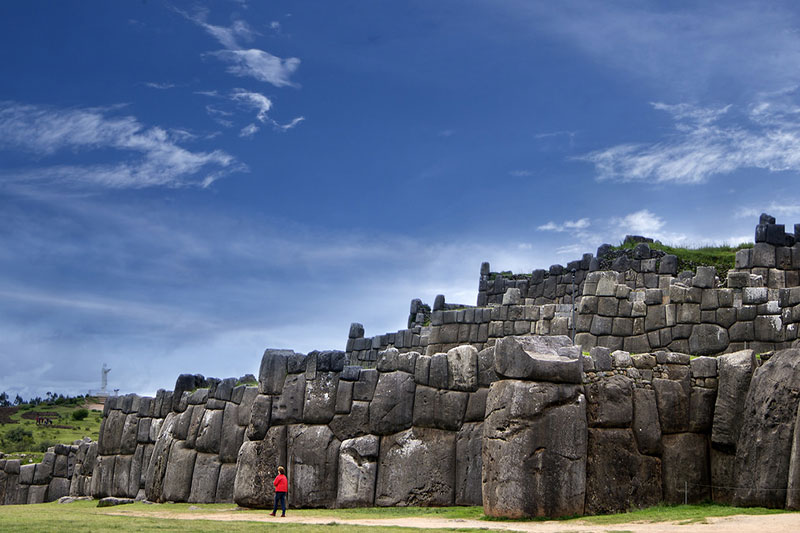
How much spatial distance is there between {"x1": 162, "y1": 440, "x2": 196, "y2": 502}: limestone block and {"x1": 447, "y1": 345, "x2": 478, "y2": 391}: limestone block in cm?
942

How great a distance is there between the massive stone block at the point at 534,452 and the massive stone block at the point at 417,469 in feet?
9.68

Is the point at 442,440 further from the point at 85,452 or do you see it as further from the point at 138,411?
the point at 85,452

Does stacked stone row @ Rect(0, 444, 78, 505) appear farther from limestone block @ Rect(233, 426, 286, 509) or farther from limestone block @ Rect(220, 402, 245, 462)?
limestone block @ Rect(233, 426, 286, 509)

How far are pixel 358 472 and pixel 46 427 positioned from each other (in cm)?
4479

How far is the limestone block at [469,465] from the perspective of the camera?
61.3 feet

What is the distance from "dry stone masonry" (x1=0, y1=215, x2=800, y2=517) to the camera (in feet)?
52.3

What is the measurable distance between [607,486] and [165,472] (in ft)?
48.7

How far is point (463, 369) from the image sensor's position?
64.3 ft

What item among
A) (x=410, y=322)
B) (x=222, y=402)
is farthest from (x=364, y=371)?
(x=410, y=322)

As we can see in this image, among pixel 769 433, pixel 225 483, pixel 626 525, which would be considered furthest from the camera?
pixel 225 483

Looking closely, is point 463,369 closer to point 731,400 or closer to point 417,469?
point 417,469

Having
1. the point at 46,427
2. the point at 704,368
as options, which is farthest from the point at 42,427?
the point at 704,368

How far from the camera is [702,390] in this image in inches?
699

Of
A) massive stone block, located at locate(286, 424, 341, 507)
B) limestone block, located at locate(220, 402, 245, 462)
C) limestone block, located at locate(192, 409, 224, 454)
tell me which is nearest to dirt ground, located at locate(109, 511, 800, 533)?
massive stone block, located at locate(286, 424, 341, 507)
